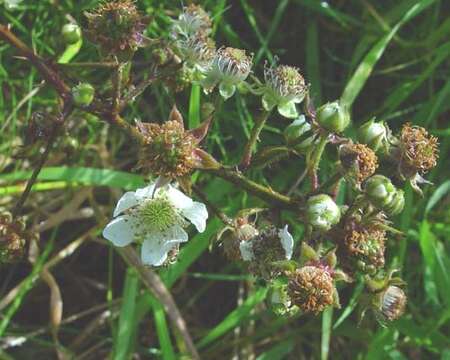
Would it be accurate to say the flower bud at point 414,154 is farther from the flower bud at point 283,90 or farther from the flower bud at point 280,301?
the flower bud at point 280,301

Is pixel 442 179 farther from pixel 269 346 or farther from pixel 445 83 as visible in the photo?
pixel 269 346

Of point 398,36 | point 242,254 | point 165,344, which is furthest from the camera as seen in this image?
point 398,36

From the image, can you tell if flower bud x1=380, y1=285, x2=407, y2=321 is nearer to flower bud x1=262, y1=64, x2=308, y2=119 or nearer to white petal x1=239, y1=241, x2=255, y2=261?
white petal x1=239, y1=241, x2=255, y2=261

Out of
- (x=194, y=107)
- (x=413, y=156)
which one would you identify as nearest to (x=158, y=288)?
(x=194, y=107)

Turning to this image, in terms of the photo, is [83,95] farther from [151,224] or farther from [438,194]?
[438,194]

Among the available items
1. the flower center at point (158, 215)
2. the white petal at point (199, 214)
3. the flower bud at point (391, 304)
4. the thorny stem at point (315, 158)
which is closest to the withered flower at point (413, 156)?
the thorny stem at point (315, 158)

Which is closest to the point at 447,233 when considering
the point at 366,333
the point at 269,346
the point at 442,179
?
the point at 442,179

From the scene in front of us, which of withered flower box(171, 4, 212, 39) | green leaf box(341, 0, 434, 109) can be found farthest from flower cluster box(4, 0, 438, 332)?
green leaf box(341, 0, 434, 109)
